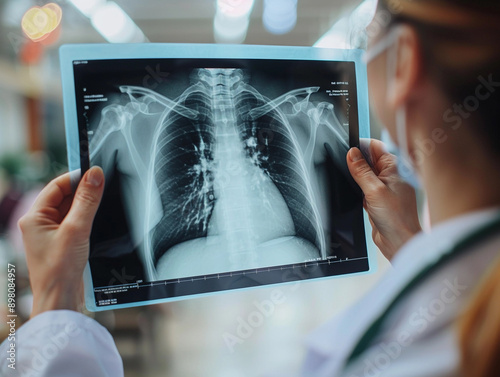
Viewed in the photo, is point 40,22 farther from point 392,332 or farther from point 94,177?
point 392,332

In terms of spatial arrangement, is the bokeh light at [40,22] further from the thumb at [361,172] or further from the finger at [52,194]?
the thumb at [361,172]

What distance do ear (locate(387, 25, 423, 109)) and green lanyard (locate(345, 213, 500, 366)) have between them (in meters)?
0.32

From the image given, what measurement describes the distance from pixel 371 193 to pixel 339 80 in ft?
0.95

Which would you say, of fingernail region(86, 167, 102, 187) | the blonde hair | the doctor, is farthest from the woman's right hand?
fingernail region(86, 167, 102, 187)

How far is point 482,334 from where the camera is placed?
0.74 m

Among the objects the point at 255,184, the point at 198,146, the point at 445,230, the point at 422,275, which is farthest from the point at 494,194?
the point at 198,146

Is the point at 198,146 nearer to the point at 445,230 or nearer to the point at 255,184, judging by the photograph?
the point at 255,184

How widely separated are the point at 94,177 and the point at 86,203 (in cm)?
6

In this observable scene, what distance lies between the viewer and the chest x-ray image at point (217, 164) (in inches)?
34.6

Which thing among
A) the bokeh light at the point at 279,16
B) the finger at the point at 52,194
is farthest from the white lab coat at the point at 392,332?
the bokeh light at the point at 279,16

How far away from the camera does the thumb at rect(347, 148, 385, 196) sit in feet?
3.36

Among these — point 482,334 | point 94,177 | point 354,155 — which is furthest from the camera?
point 354,155

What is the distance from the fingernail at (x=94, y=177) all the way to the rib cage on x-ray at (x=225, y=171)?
A: 38mm

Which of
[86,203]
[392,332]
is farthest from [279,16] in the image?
[392,332]
